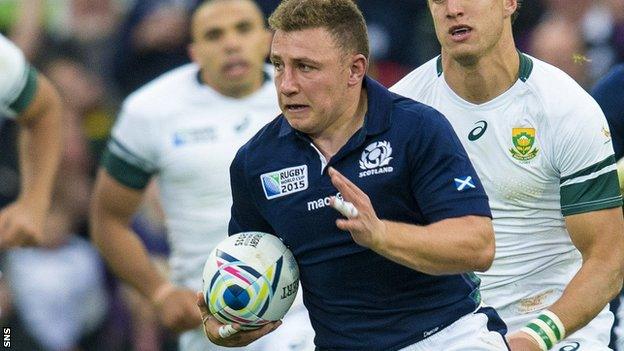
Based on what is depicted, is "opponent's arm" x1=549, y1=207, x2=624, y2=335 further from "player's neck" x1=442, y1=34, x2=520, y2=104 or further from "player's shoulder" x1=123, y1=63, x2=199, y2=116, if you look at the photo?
"player's shoulder" x1=123, y1=63, x2=199, y2=116

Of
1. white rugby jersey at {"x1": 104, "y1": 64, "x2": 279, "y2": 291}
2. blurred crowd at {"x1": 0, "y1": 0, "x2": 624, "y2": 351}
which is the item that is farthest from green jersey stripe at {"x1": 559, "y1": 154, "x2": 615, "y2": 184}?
blurred crowd at {"x1": 0, "y1": 0, "x2": 624, "y2": 351}

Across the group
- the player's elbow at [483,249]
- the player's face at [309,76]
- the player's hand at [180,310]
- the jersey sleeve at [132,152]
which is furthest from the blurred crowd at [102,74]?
the player's elbow at [483,249]

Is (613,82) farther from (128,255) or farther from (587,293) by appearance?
(128,255)

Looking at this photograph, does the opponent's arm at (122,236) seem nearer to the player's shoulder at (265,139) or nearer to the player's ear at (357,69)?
the player's shoulder at (265,139)

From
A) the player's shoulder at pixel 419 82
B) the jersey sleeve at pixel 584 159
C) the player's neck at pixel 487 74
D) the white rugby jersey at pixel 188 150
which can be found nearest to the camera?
the jersey sleeve at pixel 584 159

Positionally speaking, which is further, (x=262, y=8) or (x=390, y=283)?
→ (x=262, y=8)

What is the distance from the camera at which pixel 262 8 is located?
10.6 m

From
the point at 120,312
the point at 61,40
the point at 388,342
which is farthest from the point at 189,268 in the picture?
the point at 388,342

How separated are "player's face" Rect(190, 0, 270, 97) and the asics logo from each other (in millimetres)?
2642

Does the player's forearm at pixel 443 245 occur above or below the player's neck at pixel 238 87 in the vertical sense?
above

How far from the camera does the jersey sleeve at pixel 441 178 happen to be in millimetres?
5449

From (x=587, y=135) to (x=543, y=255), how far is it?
1.86ft

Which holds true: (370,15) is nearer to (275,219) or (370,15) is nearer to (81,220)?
(81,220)

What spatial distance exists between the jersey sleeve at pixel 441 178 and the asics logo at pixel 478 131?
985 mm
